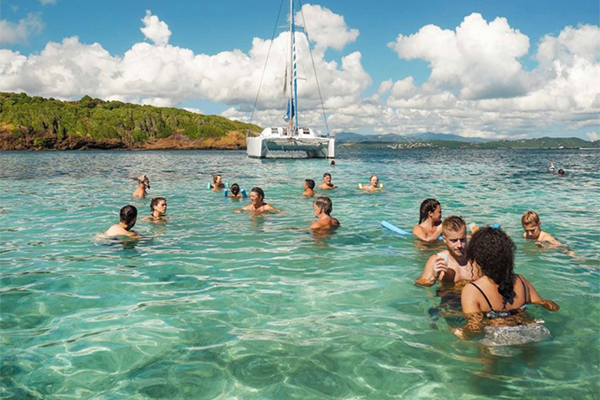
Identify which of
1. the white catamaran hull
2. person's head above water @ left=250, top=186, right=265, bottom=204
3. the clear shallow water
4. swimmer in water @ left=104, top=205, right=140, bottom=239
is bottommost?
the clear shallow water

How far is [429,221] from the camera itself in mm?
9211

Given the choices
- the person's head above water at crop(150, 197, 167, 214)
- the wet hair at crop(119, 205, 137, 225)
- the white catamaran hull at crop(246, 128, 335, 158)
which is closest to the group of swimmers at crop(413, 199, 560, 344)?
the wet hair at crop(119, 205, 137, 225)

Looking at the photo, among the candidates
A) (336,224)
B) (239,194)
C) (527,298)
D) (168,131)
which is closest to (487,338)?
(527,298)

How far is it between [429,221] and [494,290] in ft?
16.0

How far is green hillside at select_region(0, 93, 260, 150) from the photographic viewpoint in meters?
115

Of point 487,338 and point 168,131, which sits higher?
point 168,131

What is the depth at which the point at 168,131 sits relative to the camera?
153875 mm

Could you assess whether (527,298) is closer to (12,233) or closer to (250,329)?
(250,329)

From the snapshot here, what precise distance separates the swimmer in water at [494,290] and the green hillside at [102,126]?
127 m

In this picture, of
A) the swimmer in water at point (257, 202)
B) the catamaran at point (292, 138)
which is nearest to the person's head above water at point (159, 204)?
the swimmer in water at point (257, 202)

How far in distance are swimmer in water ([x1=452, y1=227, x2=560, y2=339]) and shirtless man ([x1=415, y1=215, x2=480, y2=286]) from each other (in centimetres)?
100

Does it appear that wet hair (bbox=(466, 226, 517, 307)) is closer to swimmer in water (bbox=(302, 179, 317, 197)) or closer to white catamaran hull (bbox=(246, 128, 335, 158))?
swimmer in water (bbox=(302, 179, 317, 197))

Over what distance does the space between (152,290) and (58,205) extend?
11331 millimetres

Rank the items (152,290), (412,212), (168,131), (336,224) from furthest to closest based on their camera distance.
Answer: (168,131) → (412,212) → (336,224) → (152,290)
